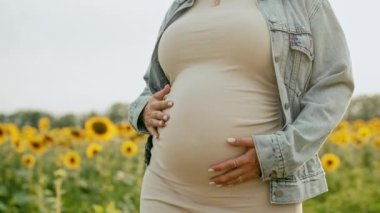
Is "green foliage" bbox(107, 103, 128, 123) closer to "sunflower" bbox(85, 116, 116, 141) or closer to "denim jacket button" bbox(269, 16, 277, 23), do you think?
"sunflower" bbox(85, 116, 116, 141)

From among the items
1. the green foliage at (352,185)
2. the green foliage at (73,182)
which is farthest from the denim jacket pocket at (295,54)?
the green foliage at (352,185)

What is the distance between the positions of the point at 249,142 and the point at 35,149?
171 inches

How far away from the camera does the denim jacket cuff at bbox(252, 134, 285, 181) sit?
6.90 feet

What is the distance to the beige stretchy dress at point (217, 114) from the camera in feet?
7.11

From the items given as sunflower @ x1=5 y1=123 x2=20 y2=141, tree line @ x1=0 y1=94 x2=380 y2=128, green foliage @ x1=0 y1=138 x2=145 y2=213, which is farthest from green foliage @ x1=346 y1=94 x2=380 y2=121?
sunflower @ x1=5 y1=123 x2=20 y2=141

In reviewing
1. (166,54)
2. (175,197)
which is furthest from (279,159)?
(166,54)

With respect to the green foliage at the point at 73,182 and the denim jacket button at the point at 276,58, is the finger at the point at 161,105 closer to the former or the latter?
the denim jacket button at the point at 276,58

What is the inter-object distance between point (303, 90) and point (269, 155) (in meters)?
0.28

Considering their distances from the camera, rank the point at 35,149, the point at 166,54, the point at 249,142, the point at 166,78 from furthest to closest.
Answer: the point at 35,149, the point at 166,78, the point at 166,54, the point at 249,142

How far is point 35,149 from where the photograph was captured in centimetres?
620

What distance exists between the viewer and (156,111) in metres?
2.37

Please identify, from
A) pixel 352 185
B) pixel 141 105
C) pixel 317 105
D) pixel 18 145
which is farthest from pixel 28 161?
pixel 317 105

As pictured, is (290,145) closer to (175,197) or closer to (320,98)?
(320,98)

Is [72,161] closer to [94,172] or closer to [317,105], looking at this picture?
[94,172]
